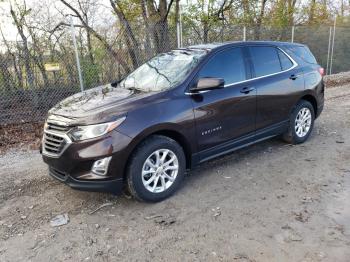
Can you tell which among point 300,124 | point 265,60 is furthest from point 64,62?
point 300,124

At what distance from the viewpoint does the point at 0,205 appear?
13.2ft

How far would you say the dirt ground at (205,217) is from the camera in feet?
10.0

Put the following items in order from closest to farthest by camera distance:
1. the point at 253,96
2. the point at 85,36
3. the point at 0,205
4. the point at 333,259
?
the point at 333,259 < the point at 0,205 < the point at 253,96 < the point at 85,36

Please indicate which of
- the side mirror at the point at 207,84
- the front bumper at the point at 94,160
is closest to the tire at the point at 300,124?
the side mirror at the point at 207,84

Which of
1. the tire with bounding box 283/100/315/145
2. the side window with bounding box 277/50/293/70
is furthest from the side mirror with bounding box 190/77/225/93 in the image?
the tire with bounding box 283/100/315/145

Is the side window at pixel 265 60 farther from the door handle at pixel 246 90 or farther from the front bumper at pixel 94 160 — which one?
the front bumper at pixel 94 160

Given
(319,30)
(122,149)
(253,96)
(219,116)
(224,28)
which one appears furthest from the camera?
(319,30)

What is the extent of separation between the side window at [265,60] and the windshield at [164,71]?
35.2 inches

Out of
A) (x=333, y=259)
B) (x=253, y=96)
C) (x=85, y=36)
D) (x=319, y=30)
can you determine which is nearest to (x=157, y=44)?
(x=85, y=36)

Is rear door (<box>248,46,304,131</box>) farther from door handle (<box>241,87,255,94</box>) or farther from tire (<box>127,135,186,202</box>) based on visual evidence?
tire (<box>127,135,186,202</box>)

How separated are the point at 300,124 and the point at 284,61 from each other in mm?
1118

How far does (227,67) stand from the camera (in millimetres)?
4582

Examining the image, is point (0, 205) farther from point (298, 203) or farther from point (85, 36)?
point (85, 36)

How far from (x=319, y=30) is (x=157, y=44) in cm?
906
